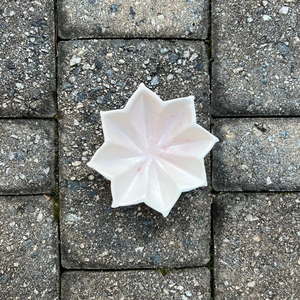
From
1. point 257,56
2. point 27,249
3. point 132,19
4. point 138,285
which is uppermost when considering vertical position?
point 132,19

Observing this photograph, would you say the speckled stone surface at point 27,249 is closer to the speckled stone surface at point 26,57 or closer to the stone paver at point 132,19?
the speckled stone surface at point 26,57

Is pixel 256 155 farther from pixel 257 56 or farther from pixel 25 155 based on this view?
pixel 25 155

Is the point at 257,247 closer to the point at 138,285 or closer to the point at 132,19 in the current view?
the point at 138,285

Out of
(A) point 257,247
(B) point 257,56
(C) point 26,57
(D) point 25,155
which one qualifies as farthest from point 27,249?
(B) point 257,56

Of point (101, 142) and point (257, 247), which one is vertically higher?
point (101, 142)

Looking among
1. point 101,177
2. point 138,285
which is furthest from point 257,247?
point 101,177

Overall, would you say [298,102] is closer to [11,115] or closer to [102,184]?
[102,184]

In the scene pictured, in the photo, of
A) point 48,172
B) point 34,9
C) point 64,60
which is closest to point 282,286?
point 48,172
